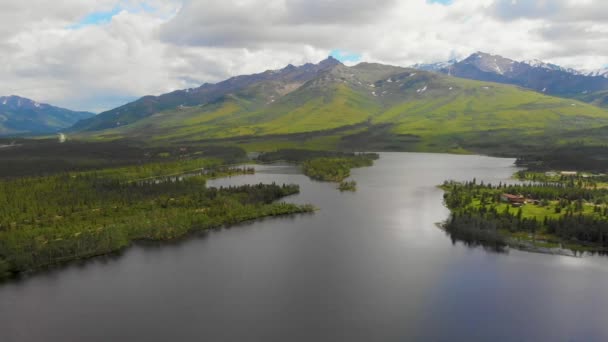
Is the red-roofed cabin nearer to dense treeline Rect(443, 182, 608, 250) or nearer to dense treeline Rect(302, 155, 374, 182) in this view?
dense treeline Rect(443, 182, 608, 250)

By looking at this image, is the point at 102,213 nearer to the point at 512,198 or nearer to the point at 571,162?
the point at 512,198

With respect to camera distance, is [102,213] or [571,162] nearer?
[102,213]

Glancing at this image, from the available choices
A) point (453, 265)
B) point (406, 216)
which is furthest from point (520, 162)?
point (453, 265)

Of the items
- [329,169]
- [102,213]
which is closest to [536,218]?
[102,213]

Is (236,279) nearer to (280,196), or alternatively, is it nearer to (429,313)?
(429,313)

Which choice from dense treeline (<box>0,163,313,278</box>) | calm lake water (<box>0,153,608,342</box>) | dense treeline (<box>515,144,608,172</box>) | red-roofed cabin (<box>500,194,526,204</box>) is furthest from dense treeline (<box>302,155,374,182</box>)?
dense treeline (<box>515,144,608,172</box>)

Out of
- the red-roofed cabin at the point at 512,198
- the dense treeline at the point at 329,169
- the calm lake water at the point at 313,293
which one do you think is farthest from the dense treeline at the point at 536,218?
the dense treeline at the point at 329,169
